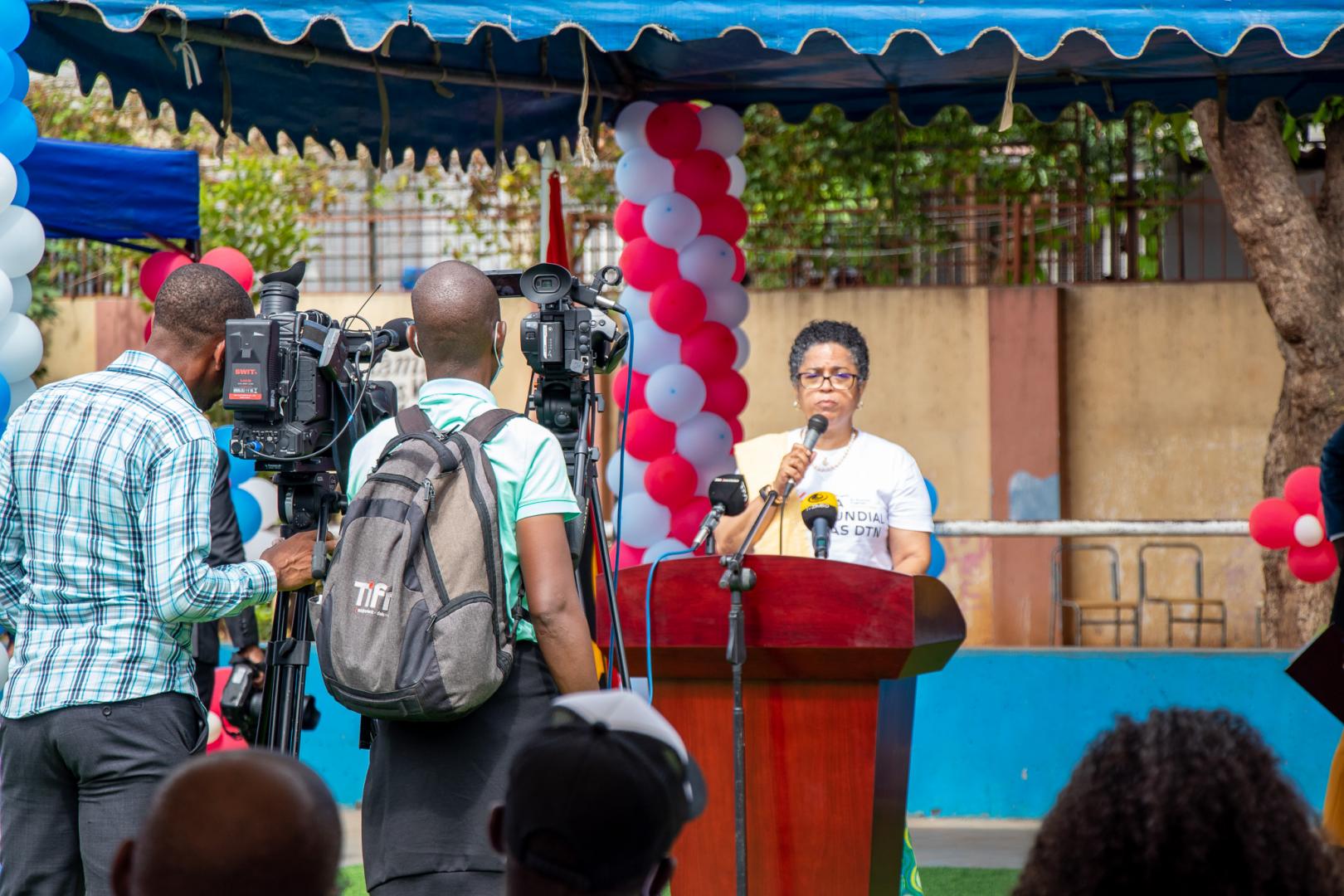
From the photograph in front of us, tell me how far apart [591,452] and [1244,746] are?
2.09 meters

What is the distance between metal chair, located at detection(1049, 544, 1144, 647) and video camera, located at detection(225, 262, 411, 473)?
841 centimetres

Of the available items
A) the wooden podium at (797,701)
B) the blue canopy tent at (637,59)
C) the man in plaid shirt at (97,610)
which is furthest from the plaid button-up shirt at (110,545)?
the blue canopy tent at (637,59)

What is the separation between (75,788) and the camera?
3.09 meters

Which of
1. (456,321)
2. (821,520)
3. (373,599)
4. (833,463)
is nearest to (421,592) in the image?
(373,599)

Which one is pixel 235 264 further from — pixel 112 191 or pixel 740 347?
pixel 740 347

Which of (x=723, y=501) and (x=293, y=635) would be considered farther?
(x=723, y=501)

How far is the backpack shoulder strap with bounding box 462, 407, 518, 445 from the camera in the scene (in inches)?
116

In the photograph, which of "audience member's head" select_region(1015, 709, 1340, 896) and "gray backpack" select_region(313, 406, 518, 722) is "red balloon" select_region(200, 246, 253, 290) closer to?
"gray backpack" select_region(313, 406, 518, 722)

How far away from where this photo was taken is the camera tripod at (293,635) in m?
3.47

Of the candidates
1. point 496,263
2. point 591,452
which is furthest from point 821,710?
point 496,263

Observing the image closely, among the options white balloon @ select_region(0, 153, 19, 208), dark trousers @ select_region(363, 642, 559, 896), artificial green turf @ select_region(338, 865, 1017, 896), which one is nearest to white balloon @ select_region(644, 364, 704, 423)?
artificial green turf @ select_region(338, 865, 1017, 896)

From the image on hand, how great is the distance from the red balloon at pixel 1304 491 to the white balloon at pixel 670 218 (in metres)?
2.43

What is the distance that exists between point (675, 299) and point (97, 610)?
140 inches

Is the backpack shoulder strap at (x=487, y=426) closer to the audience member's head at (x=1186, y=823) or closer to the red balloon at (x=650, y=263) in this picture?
the audience member's head at (x=1186, y=823)
